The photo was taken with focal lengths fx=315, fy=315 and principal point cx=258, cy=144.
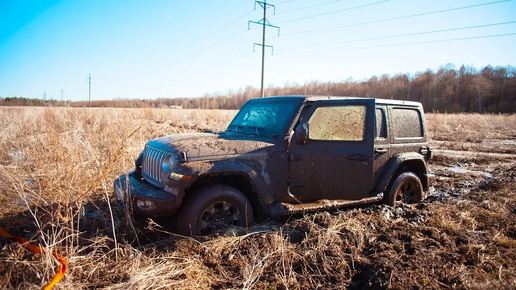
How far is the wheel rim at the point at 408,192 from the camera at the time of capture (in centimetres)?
516

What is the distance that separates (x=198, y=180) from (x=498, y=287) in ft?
10.0

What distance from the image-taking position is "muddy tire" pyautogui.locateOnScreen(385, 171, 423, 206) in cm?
492

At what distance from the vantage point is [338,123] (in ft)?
14.5

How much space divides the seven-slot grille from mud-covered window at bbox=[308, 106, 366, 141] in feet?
6.49

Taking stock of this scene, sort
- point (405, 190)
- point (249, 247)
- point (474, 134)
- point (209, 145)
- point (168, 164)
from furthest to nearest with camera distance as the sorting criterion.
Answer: point (474, 134)
point (405, 190)
point (209, 145)
point (168, 164)
point (249, 247)

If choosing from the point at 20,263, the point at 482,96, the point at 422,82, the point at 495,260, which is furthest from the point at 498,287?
the point at 422,82

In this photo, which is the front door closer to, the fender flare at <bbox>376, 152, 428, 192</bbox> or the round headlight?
the fender flare at <bbox>376, 152, 428, 192</bbox>

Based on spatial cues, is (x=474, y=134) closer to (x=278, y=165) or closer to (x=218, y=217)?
(x=278, y=165)

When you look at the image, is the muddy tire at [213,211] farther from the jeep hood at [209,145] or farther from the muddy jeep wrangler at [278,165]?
the jeep hood at [209,145]

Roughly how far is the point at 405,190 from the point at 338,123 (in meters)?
1.89

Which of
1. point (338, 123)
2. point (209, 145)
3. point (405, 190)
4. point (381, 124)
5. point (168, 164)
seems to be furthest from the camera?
point (405, 190)

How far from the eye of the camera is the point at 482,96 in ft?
198

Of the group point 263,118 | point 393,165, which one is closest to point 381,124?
point 393,165

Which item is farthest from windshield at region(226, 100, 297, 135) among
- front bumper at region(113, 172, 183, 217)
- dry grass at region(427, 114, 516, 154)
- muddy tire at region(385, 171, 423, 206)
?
dry grass at region(427, 114, 516, 154)
